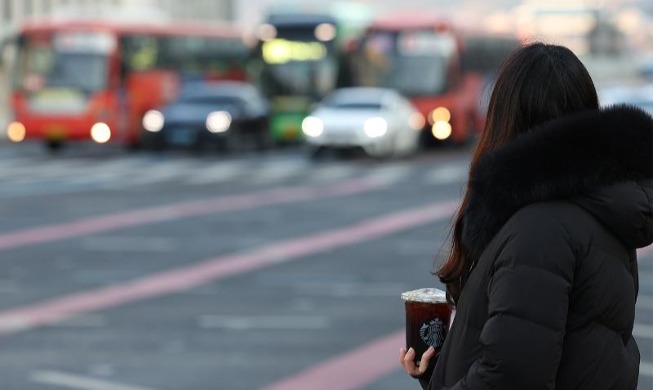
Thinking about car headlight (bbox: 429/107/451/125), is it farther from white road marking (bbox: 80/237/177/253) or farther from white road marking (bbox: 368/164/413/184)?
white road marking (bbox: 80/237/177/253)

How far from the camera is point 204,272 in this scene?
48.9 ft

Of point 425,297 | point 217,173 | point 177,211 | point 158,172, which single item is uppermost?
point 425,297

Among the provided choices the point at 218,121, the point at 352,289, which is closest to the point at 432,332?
the point at 352,289

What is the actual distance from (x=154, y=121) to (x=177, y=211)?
44.8ft

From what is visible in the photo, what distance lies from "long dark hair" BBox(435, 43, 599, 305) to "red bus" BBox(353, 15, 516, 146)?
3344cm

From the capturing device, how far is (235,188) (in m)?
25.8

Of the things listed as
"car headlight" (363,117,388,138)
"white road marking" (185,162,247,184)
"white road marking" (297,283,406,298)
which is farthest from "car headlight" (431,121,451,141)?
"white road marking" (297,283,406,298)

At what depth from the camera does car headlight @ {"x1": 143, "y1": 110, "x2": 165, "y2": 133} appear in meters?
34.9

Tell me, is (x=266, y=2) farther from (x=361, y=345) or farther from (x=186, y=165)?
(x=361, y=345)

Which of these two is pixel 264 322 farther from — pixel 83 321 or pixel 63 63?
pixel 63 63

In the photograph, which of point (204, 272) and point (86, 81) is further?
point (86, 81)

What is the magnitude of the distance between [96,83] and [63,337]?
24402 mm

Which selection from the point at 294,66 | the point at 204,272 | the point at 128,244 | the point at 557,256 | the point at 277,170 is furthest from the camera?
the point at 294,66

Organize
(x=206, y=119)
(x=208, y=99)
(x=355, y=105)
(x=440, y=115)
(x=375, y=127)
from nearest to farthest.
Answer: (x=375, y=127), (x=355, y=105), (x=206, y=119), (x=208, y=99), (x=440, y=115)
